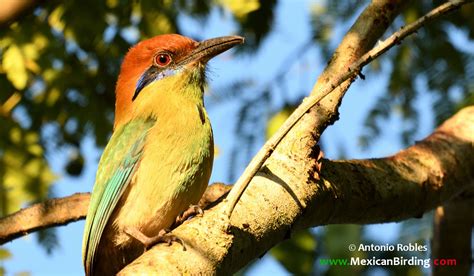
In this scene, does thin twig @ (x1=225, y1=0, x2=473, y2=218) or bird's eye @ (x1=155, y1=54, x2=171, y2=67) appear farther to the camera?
bird's eye @ (x1=155, y1=54, x2=171, y2=67)

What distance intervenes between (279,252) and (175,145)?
3.46 feet

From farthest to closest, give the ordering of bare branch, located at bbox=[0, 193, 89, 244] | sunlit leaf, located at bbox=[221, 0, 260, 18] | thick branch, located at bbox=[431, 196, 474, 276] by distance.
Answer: thick branch, located at bbox=[431, 196, 474, 276]
bare branch, located at bbox=[0, 193, 89, 244]
sunlit leaf, located at bbox=[221, 0, 260, 18]

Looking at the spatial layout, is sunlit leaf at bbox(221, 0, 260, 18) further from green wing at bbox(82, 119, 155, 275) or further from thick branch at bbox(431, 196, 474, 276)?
thick branch at bbox(431, 196, 474, 276)

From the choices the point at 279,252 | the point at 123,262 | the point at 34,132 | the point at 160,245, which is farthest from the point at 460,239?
the point at 34,132

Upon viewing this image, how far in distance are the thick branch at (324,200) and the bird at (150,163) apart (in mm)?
679

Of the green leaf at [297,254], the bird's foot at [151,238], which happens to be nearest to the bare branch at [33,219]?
the bird's foot at [151,238]

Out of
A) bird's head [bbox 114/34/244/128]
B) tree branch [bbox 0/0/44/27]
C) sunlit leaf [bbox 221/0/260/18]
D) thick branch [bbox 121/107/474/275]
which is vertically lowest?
thick branch [bbox 121/107/474/275]

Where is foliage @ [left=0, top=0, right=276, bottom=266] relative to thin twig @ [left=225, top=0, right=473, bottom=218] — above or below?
above

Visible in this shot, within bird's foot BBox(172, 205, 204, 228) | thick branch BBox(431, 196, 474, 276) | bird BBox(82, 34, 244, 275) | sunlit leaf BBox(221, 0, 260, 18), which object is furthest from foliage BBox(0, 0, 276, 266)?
thick branch BBox(431, 196, 474, 276)

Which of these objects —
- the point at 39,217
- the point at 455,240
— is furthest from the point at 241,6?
the point at 455,240

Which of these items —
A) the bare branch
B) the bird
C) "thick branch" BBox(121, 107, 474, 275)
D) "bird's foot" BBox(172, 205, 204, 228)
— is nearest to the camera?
"thick branch" BBox(121, 107, 474, 275)

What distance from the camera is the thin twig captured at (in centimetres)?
290

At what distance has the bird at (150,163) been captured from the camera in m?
3.88

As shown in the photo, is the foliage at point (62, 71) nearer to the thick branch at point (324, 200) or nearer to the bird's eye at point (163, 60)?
the bird's eye at point (163, 60)
